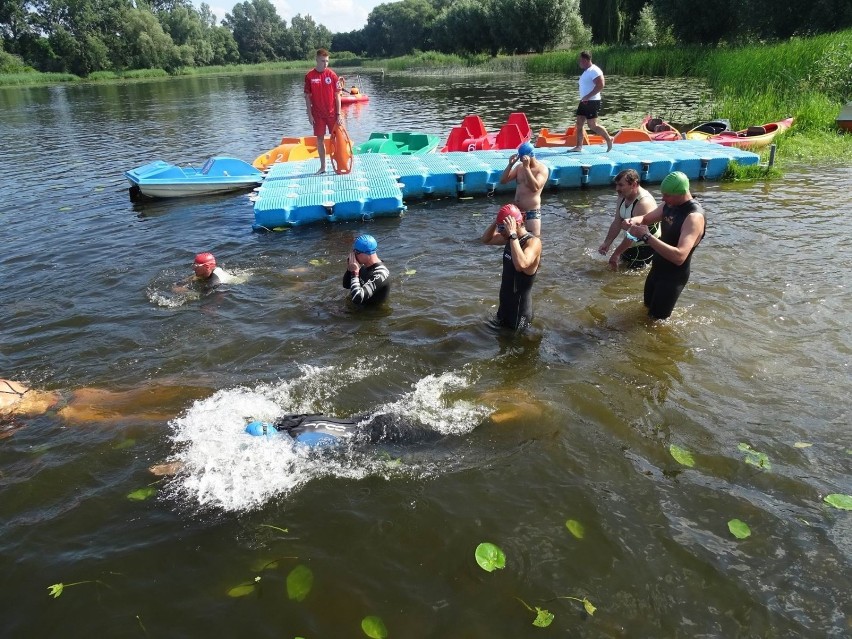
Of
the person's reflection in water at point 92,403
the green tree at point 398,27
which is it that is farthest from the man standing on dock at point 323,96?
the green tree at point 398,27

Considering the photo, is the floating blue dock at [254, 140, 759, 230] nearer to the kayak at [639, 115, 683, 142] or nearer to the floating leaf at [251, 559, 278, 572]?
the kayak at [639, 115, 683, 142]

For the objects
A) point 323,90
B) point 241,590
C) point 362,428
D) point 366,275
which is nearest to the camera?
point 241,590

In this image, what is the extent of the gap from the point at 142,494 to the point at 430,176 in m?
9.04

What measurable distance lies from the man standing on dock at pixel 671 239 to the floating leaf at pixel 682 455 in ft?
6.53

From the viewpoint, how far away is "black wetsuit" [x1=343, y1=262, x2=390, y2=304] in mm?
6617

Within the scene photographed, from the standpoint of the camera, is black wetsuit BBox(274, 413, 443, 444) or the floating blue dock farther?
the floating blue dock

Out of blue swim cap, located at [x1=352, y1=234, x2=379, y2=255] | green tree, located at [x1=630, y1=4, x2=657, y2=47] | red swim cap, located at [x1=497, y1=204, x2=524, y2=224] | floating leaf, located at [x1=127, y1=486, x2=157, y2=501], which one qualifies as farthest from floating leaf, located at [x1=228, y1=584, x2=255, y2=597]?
green tree, located at [x1=630, y1=4, x2=657, y2=47]

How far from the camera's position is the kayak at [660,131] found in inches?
573

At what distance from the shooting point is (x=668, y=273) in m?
5.92

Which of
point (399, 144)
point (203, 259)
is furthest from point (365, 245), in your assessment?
point (399, 144)

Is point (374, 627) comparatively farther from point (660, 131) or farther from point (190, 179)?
point (660, 131)

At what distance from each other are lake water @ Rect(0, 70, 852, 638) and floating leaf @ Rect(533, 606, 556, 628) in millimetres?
33

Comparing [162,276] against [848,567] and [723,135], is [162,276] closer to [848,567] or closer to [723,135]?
[848,567]

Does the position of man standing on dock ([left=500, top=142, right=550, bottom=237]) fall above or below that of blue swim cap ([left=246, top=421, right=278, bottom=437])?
above
